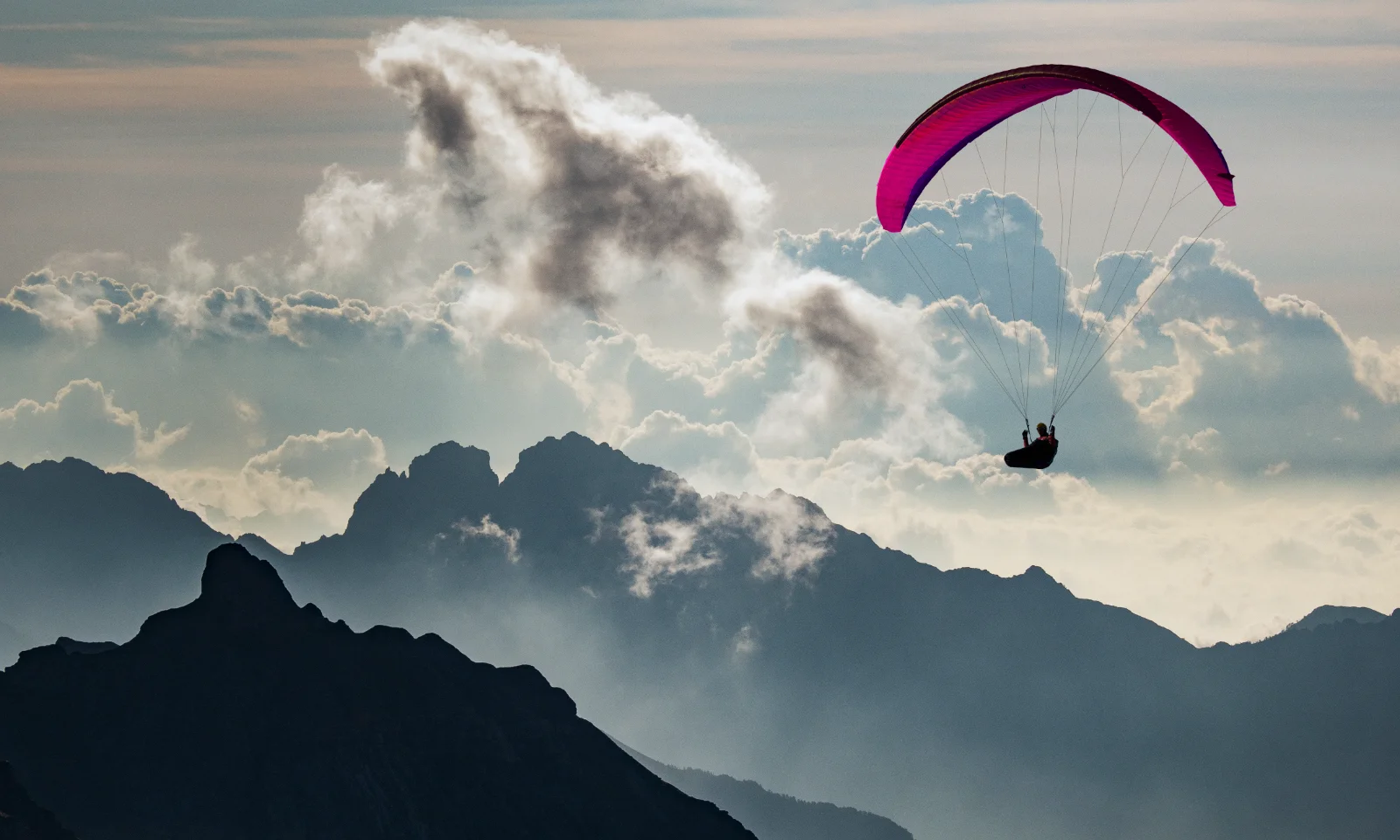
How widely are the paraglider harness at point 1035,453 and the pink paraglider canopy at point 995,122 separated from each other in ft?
65.3

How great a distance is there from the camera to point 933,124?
443 feet

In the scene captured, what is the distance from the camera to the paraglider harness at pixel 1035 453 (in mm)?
124375

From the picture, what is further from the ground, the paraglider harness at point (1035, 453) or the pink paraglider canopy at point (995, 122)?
the pink paraglider canopy at point (995, 122)

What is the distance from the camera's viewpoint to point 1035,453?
409 ft

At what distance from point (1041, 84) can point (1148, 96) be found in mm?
7551

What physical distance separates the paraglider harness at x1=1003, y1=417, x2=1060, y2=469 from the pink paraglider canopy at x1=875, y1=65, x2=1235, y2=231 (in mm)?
19913

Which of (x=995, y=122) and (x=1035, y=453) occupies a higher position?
(x=995, y=122)

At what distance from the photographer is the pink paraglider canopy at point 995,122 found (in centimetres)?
12219

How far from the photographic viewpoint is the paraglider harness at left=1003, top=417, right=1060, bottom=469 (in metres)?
124

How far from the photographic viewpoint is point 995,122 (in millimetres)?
138875

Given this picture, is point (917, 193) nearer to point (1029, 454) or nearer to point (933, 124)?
point (933, 124)

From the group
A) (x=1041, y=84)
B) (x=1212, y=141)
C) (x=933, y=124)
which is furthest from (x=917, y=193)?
(x=1212, y=141)

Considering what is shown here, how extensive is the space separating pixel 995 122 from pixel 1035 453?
94.8 feet

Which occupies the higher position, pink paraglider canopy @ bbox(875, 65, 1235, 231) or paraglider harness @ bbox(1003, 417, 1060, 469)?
pink paraglider canopy @ bbox(875, 65, 1235, 231)
